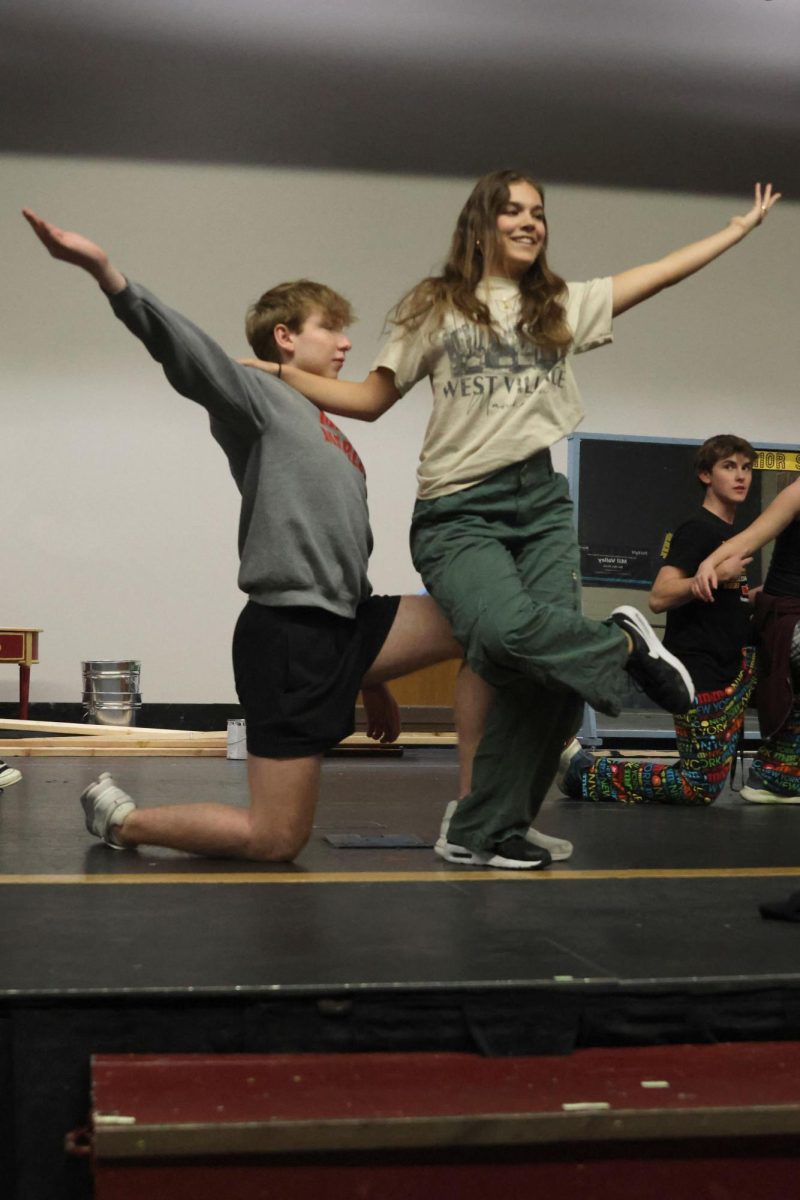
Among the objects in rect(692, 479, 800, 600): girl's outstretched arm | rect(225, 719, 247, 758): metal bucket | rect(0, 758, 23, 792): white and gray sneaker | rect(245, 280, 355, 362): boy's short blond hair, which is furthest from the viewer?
rect(225, 719, 247, 758): metal bucket

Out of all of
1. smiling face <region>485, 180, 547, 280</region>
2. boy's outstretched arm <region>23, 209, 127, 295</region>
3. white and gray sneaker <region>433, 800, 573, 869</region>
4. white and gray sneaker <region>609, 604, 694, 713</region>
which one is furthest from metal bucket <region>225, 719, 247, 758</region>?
boy's outstretched arm <region>23, 209, 127, 295</region>

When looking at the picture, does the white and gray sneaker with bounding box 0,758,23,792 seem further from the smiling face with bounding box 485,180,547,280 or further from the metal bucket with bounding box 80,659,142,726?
the metal bucket with bounding box 80,659,142,726

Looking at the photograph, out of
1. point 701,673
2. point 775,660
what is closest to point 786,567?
point 775,660

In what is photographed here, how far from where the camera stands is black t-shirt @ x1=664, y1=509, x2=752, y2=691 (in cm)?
345

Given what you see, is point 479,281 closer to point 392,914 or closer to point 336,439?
point 336,439

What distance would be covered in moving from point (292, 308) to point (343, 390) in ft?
0.64

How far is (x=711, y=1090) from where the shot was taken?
4.13 feet

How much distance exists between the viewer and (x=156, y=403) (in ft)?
24.7

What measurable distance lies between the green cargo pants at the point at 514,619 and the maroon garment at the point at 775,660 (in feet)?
4.23

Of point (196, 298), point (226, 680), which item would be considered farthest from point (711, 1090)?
point (196, 298)

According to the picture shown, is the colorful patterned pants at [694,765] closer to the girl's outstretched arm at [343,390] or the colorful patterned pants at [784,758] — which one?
the colorful patterned pants at [784,758]

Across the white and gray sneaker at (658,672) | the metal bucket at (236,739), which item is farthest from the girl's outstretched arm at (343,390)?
the metal bucket at (236,739)

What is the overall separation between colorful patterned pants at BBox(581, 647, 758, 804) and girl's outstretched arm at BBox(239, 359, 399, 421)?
1470 mm

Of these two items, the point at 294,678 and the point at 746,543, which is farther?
the point at 746,543
